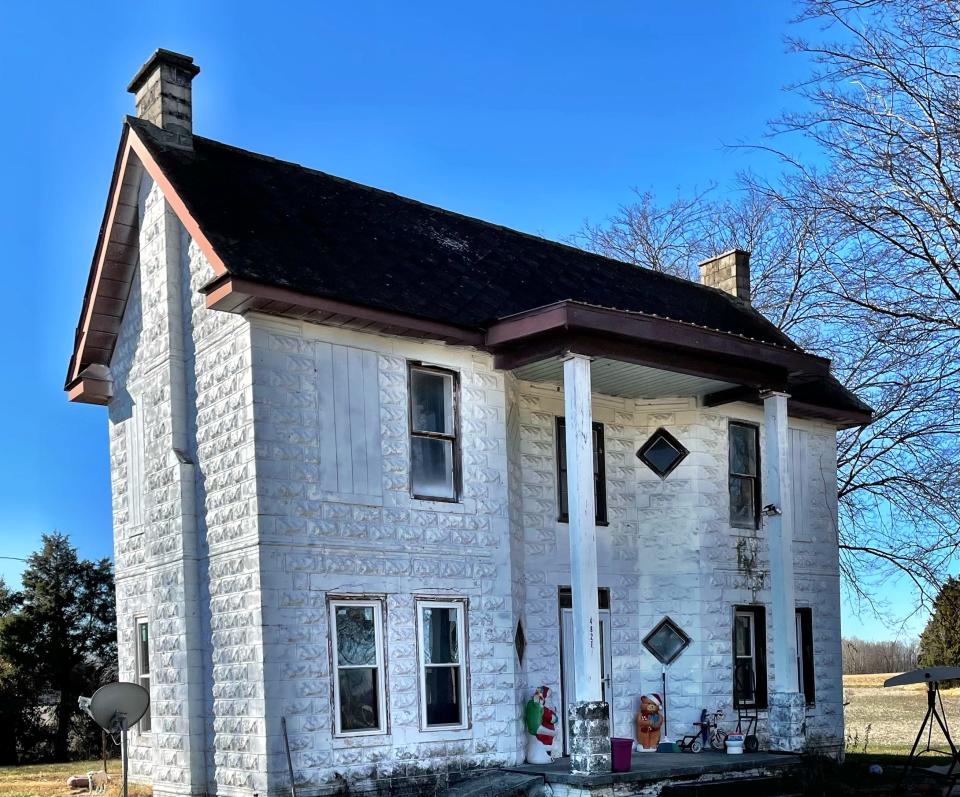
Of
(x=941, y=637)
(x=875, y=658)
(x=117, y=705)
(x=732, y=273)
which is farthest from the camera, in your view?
(x=875, y=658)

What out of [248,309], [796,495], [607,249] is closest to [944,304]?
[796,495]

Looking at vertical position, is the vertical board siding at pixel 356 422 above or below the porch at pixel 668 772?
above

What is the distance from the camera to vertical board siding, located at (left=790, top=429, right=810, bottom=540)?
2030cm

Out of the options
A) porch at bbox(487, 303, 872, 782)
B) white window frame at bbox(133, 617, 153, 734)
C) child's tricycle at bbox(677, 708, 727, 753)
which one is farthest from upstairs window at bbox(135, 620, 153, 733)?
child's tricycle at bbox(677, 708, 727, 753)

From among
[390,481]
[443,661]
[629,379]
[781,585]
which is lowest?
[443,661]

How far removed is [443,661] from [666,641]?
4.93 metres

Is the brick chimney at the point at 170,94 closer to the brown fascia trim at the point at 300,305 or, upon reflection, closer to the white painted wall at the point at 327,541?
the white painted wall at the point at 327,541

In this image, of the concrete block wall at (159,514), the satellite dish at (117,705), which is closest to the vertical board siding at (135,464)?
the concrete block wall at (159,514)

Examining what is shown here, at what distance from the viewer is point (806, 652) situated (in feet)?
66.4

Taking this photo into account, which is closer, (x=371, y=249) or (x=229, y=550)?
(x=229, y=550)

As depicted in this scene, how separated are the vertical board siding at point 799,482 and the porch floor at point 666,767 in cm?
503

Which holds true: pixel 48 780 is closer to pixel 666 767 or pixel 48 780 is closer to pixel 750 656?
pixel 666 767

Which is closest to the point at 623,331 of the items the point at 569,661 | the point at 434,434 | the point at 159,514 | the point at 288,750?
the point at 434,434

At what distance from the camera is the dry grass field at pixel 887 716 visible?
26594mm
